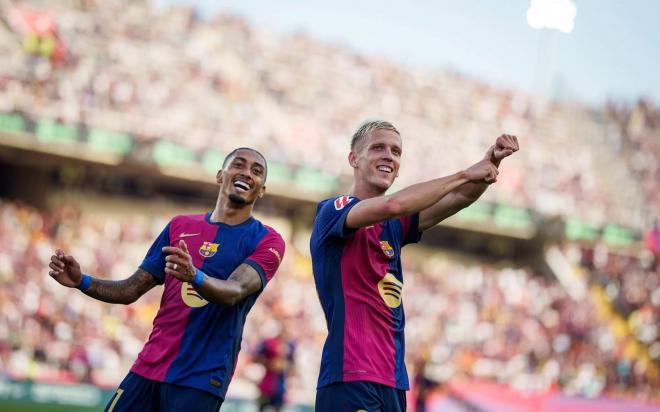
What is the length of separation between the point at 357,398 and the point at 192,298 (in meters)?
1.12

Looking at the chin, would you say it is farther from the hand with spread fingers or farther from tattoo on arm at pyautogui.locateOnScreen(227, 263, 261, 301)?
the hand with spread fingers

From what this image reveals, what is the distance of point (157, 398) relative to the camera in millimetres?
4656

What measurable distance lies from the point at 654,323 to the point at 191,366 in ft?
77.9

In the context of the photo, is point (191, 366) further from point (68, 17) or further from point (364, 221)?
point (68, 17)

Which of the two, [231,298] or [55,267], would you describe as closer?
[231,298]

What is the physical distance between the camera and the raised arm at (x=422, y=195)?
3926 millimetres

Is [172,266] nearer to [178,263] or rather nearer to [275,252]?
[178,263]

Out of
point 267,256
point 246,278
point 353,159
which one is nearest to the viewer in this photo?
point 246,278

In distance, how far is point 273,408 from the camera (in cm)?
1297

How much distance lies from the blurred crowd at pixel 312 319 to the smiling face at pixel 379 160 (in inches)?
412

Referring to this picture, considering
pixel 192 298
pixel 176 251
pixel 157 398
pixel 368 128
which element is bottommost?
pixel 157 398

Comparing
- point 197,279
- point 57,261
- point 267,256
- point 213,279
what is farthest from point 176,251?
point 57,261

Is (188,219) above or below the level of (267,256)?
above

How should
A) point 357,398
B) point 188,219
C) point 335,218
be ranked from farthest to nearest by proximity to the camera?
1. point 188,219
2. point 335,218
3. point 357,398
